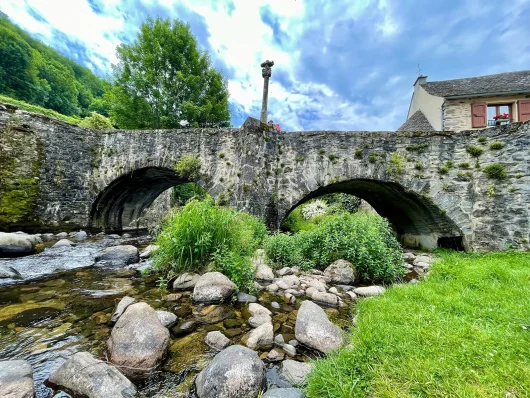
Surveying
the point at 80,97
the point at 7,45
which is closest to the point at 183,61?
the point at 7,45

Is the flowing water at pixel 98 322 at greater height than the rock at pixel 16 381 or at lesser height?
lesser

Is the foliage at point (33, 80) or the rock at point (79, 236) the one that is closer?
the rock at point (79, 236)

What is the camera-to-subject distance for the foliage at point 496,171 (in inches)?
244

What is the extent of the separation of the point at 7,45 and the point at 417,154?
39.9m

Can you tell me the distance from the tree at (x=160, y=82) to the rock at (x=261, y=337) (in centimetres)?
1741

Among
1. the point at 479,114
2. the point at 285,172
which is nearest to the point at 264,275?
the point at 285,172

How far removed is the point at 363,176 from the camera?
24.1 feet

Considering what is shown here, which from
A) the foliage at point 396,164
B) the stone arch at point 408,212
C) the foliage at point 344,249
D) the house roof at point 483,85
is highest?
the house roof at point 483,85

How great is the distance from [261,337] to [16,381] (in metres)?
1.82

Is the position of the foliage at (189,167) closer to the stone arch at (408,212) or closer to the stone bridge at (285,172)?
the stone bridge at (285,172)

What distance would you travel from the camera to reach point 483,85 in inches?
590

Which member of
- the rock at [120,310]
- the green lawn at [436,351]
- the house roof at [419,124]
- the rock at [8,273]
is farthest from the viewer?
the house roof at [419,124]

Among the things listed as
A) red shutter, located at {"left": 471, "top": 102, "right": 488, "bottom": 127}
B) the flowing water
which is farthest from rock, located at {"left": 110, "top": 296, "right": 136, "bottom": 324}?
red shutter, located at {"left": 471, "top": 102, "right": 488, "bottom": 127}

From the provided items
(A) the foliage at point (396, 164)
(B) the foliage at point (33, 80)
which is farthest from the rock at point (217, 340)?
(B) the foliage at point (33, 80)
